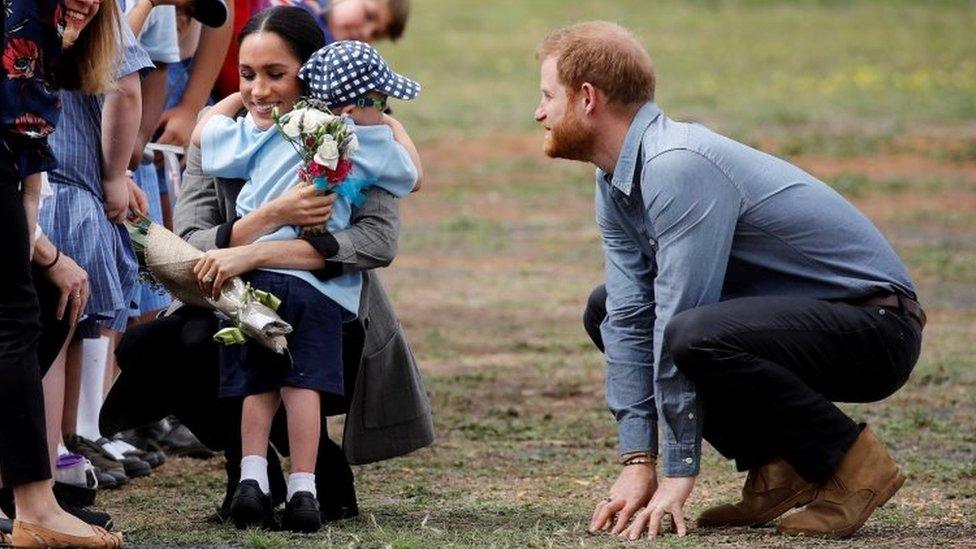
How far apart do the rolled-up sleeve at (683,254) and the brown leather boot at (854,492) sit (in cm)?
36

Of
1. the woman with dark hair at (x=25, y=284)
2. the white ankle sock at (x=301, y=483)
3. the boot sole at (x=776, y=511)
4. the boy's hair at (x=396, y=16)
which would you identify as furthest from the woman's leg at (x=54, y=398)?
the boy's hair at (x=396, y=16)

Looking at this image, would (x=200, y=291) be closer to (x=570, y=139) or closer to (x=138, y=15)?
(x=570, y=139)

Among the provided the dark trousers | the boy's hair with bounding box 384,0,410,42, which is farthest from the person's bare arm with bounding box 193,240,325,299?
the boy's hair with bounding box 384,0,410,42

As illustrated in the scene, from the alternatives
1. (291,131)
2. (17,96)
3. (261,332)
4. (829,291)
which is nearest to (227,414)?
(261,332)

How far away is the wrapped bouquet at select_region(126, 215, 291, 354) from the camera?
4777mm

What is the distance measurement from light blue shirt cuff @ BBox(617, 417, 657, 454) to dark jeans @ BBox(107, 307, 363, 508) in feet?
2.53

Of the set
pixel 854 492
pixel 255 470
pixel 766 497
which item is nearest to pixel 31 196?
pixel 255 470

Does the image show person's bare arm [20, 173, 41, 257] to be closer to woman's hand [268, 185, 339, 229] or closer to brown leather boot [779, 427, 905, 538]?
woman's hand [268, 185, 339, 229]

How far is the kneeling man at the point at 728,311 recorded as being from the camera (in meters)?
4.79

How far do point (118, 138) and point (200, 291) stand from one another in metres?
0.60

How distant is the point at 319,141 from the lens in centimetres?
479

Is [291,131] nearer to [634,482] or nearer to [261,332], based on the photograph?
[261,332]

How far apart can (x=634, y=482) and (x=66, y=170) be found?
1.84 metres

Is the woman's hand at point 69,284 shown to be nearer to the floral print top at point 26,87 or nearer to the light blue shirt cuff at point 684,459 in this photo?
the floral print top at point 26,87
